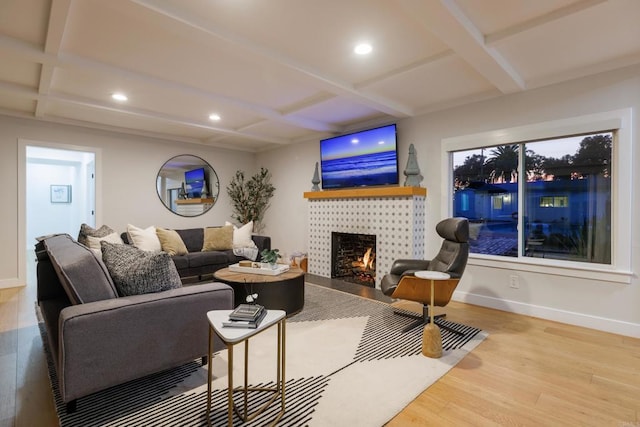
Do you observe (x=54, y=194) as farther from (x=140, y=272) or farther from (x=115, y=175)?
(x=140, y=272)

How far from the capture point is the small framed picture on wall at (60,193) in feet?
27.5

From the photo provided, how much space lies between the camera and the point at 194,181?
6.15m

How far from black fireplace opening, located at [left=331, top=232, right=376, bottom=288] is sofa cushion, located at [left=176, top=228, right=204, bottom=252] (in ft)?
7.22

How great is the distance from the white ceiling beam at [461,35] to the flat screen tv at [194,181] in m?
4.95

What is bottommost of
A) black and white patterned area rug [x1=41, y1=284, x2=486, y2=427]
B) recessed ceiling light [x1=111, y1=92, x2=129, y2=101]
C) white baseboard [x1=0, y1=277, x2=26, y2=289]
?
black and white patterned area rug [x1=41, y1=284, x2=486, y2=427]

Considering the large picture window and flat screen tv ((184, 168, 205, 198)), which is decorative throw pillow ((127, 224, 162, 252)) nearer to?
flat screen tv ((184, 168, 205, 198))

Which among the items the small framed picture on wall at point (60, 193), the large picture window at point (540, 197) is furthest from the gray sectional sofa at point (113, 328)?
the small framed picture on wall at point (60, 193)

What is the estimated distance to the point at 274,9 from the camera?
213 centimetres

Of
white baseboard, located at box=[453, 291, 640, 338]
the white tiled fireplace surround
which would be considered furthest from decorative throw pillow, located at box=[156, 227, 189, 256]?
white baseboard, located at box=[453, 291, 640, 338]

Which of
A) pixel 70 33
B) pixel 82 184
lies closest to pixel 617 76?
pixel 70 33

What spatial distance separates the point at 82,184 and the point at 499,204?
9.09 metres

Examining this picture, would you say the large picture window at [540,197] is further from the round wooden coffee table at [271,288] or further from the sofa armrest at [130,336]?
the sofa armrest at [130,336]

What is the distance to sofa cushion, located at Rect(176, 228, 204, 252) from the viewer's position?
528 centimetres

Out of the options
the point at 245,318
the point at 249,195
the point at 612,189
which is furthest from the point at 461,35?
the point at 249,195
